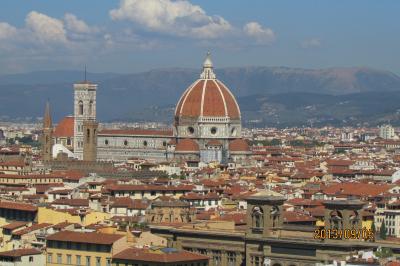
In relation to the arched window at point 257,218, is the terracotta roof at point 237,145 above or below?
above

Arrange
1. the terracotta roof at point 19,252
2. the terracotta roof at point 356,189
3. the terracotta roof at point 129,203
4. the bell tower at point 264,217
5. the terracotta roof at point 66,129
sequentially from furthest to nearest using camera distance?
1. the terracotta roof at point 66,129
2. the terracotta roof at point 356,189
3. the terracotta roof at point 129,203
4. the bell tower at point 264,217
5. the terracotta roof at point 19,252

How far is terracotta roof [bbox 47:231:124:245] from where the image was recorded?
5572 cm

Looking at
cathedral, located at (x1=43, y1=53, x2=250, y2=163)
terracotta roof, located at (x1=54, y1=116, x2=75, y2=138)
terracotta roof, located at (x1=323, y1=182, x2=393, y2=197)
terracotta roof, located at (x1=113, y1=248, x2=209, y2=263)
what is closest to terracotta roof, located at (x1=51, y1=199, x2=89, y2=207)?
terracotta roof, located at (x1=323, y1=182, x2=393, y2=197)

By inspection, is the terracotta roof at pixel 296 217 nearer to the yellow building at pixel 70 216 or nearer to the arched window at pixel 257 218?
the arched window at pixel 257 218

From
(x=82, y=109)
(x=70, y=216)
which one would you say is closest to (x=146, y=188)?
(x=70, y=216)

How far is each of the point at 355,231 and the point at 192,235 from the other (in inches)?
309

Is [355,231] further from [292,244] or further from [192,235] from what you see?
[192,235]

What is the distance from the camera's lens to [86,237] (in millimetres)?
57094

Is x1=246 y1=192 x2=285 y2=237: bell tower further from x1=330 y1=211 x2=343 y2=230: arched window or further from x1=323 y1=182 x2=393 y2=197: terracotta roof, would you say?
x1=323 y1=182 x2=393 y2=197: terracotta roof

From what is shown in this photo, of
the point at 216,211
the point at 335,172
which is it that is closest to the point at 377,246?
the point at 216,211

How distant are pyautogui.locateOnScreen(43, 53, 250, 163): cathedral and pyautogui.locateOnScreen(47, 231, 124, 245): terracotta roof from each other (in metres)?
90.1

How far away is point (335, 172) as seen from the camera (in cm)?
13038

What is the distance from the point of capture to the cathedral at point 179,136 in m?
155

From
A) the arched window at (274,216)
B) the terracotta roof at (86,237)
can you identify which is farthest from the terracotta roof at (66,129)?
the arched window at (274,216)
